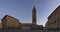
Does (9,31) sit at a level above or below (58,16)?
below

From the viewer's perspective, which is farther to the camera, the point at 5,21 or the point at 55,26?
the point at 55,26

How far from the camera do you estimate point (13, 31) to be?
13.8m

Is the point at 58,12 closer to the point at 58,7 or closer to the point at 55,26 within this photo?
the point at 58,7

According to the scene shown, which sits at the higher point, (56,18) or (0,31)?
(56,18)

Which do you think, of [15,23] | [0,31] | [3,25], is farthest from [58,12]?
[0,31]

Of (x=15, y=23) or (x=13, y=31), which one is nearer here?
(x=13, y=31)

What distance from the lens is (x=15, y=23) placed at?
69.4ft

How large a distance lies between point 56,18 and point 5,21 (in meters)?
7.61

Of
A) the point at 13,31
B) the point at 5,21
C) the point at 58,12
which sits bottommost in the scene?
the point at 13,31

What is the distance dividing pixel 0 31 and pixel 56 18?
9.78 meters

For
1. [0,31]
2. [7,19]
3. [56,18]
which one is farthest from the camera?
[56,18]

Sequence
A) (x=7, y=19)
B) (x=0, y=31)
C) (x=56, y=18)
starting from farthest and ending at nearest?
(x=56, y=18)
(x=7, y=19)
(x=0, y=31)

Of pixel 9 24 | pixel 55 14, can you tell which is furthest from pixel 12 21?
pixel 55 14

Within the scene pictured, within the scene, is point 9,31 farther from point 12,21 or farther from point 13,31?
point 12,21
